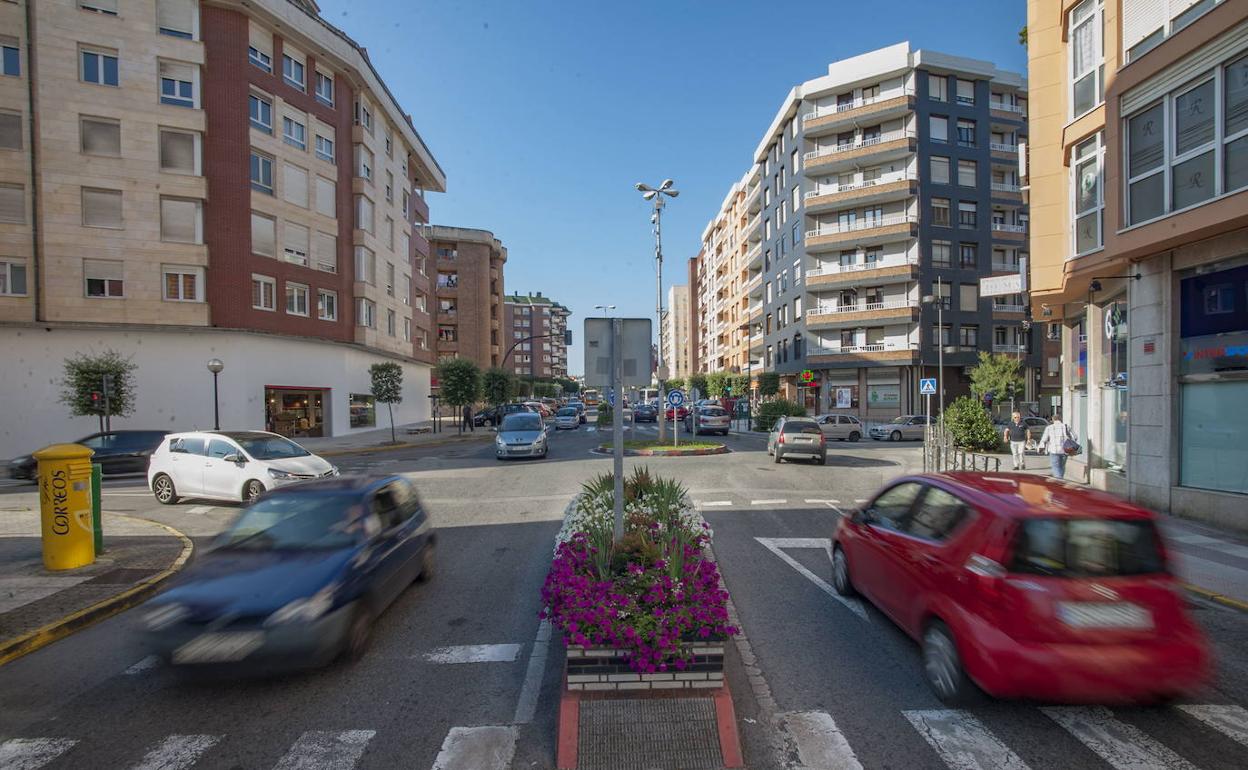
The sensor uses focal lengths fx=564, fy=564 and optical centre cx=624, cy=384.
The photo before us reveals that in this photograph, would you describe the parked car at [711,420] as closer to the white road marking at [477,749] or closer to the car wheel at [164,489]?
the car wheel at [164,489]

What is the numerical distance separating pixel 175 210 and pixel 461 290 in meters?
40.1

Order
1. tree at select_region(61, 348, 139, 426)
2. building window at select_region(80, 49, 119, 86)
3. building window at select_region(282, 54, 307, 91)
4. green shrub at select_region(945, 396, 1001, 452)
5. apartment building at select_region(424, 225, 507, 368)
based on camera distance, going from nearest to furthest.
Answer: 1. tree at select_region(61, 348, 139, 426)
2. green shrub at select_region(945, 396, 1001, 452)
3. building window at select_region(80, 49, 119, 86)
4. building window at select_region(282, 54, 307, 91)
5. apartment building at select_region(424, 225, 507, 368)

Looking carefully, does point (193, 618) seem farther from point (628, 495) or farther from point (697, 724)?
point (628, 495)

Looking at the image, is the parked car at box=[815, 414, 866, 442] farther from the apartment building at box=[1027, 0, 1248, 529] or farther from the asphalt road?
the asphalt road

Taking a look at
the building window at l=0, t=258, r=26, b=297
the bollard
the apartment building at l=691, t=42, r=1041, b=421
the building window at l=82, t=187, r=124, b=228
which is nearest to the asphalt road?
the bollard

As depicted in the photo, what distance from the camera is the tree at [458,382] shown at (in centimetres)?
3094

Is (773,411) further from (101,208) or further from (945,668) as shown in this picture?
(101,208)

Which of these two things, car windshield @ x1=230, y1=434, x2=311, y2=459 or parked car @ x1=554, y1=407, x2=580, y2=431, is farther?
parked car @ x1=554, y1=407, x2=580, y2=431

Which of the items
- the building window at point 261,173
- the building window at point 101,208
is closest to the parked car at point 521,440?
the building window at point 261,173

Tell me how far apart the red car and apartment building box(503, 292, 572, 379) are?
3950 inches

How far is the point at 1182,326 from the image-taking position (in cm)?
979

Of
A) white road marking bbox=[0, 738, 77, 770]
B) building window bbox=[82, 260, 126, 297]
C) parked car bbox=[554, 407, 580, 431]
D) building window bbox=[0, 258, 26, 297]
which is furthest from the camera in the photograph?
parked car bbox=[554, 407, 580, 431]

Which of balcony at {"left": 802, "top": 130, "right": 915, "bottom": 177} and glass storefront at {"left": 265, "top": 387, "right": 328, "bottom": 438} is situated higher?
balcony at {"left": 802, "top": 130, "right": 915, "bottom": 177}

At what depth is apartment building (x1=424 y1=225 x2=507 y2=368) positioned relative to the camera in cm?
6291
